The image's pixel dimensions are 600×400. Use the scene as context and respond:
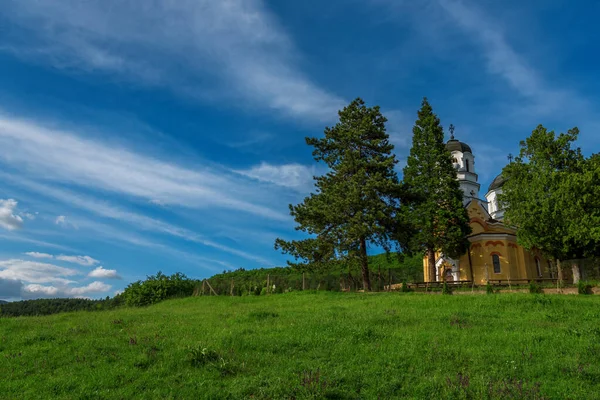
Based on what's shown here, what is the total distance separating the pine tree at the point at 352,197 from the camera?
29188 mm

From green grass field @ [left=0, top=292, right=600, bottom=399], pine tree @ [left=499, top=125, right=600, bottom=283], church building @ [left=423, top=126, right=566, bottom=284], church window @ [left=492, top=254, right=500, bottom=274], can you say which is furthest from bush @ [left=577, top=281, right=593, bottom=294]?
church window @ [left=492, top=254, right=500, bottom=274]

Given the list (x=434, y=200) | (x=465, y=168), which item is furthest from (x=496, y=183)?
(x=434, y=200)

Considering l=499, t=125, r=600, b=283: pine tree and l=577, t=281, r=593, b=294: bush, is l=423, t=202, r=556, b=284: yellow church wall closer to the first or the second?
l=499, t=125, r=600, b=283: pine tree

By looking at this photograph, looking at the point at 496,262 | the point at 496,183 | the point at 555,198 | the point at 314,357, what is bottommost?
the point at 314,357

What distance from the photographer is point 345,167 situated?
3080cm

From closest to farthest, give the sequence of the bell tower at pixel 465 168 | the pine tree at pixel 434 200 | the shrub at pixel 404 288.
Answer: the shrub at pixel 404 288 < the pine tree at pixel 434 200 < the bell tower at pixel 465 168

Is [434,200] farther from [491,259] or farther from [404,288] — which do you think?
[404,288]

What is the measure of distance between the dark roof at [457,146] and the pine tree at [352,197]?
1934 cm

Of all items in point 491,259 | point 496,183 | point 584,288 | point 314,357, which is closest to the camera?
point 314,357

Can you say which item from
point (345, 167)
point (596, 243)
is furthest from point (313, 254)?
point (596, 243)

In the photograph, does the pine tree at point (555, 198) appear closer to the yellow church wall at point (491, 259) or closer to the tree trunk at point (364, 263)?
the yellow church wall at point (491, 259)

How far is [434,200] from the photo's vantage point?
3556 cm

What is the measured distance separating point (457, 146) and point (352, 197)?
25.8 meters

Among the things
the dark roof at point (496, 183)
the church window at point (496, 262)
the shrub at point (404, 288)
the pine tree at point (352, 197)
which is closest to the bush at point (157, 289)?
the pine tree at point (352, 197)
